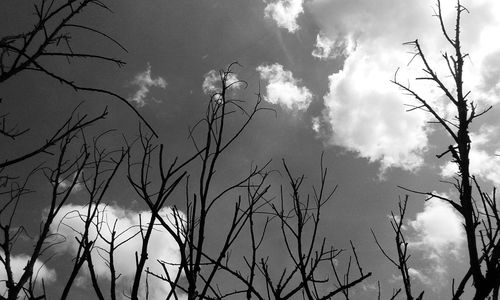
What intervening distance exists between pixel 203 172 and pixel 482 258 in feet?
5.25

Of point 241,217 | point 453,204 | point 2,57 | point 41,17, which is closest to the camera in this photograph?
point 2,57

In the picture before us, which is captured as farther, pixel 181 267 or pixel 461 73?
pixel 461 73

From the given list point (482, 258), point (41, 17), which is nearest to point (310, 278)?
point (482, 258)

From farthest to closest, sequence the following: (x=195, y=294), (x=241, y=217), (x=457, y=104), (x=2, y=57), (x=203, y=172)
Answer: (x=457, y=104), (x=241, y=217), (x=203, y=172), (x=195, y=294), (x=2, y=57)

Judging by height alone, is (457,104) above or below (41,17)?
above

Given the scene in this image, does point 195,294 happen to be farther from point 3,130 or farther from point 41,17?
point 41,17

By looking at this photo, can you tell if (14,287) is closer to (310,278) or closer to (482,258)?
(310,278)

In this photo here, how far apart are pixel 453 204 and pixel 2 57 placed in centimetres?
279

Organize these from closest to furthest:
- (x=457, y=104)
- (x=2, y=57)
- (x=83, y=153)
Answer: (x=2, y=57), (x=457, y=104), (x=83, y=153)

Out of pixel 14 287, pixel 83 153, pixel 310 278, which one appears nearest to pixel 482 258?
pixel 310 278

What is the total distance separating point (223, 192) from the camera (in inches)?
95.7

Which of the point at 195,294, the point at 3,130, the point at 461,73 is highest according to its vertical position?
the point at 461,73

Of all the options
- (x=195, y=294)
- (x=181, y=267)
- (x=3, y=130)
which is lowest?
(x=195, y=294)

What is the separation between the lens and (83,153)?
468cm
